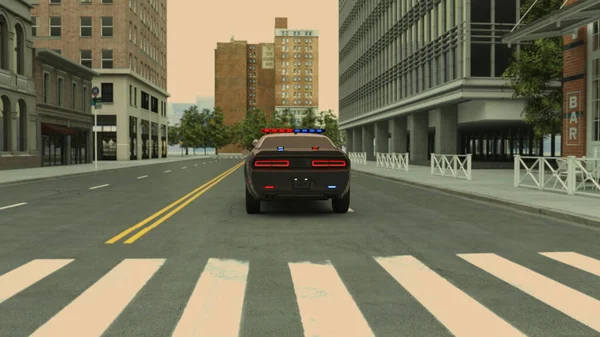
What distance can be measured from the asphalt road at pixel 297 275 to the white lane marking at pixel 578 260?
0.12 feet

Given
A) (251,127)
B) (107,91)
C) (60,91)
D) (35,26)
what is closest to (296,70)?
(251,127)

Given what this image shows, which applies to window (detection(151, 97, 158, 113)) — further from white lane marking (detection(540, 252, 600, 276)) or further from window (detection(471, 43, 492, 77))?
white lane marking (detection(540, 252, 600, 276))

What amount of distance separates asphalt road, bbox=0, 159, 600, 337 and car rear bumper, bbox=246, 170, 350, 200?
0.55 meters

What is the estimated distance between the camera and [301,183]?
1123 centimetres

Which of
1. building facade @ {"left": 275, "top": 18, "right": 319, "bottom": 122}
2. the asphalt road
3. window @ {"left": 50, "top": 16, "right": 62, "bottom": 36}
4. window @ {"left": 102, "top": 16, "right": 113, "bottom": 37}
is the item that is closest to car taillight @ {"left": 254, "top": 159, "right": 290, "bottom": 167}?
the asphalt road

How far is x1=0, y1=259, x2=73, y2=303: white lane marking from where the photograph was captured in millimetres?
5662

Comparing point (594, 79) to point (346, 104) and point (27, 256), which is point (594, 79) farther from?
point (346, 104)

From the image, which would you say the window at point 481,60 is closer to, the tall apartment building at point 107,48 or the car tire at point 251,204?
the car tire at point 251,204

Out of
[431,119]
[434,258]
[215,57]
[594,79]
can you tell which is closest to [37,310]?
[434,258]

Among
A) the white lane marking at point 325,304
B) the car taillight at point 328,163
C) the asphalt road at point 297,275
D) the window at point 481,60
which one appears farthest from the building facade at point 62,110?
the white lane marking at point 325,304

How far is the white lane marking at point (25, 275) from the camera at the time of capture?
566 cm

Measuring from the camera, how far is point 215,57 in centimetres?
18625

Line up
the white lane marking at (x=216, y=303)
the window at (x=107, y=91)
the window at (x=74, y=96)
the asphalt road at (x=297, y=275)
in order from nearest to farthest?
the white lane marking at (x=216, y=303)
the asphalt road at (x=297, y=275)
the window at (x=74, y=96)
the window at (x=107, y=91)

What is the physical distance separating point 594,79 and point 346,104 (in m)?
56.7
